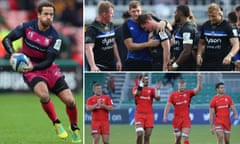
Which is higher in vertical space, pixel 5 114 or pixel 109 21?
pixel 109 21

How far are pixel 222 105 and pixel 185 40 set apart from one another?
1702 mm

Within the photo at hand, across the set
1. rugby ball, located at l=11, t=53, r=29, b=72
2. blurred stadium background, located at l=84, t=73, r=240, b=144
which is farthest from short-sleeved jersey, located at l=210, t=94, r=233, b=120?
rugby ball, located at l=11, t=53, r=29, b=72

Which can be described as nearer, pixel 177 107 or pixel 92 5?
pixel 177 107

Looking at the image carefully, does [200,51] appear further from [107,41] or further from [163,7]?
[163,7]

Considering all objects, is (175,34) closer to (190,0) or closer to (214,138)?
(214,138)

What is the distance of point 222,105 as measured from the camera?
12.1 meters

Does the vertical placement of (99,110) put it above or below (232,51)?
below

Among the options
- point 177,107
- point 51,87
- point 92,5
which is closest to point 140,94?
point 177,107

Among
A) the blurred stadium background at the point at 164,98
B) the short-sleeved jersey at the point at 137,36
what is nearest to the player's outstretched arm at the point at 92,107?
the blurred stadium background at the point at 164,98

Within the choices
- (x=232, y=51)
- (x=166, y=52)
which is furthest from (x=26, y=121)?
(x=232, y=51)

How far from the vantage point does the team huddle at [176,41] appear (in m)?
→ 11.0

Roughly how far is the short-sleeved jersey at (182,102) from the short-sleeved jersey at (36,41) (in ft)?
6.61

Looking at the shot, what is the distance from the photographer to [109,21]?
38.6 feet

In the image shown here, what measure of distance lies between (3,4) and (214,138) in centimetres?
1975
